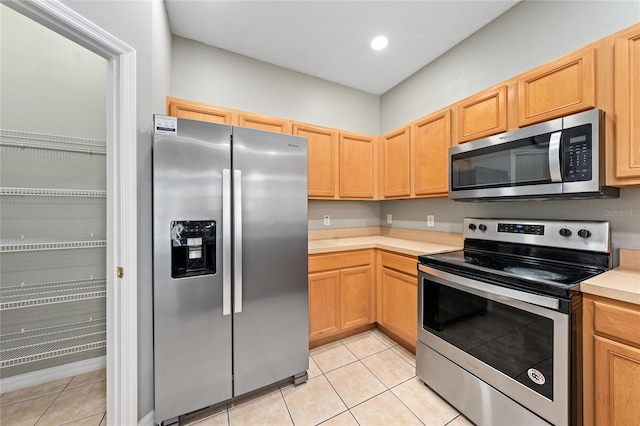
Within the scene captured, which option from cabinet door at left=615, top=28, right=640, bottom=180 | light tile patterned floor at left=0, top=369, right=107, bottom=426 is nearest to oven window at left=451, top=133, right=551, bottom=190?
cabinet door at left=615, top=28, right=640, bottom=180

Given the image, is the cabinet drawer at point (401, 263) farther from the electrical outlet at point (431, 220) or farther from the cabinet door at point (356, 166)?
the cabinet door at point (356, 166)

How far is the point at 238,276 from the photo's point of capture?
61.1 inches

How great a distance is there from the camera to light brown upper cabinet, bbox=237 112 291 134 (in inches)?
87.9

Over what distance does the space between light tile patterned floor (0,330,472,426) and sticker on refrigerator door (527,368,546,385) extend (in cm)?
55

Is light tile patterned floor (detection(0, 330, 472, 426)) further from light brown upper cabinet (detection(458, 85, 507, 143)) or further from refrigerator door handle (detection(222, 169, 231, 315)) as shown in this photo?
light brown upper cabinet (detection(458, 85, 507, 143))

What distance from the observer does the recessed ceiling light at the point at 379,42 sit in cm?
223

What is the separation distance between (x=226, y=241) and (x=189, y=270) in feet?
0.90

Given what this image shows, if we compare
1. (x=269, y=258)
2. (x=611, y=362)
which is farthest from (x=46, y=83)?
(x=611, y=362)

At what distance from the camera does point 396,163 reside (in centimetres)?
268

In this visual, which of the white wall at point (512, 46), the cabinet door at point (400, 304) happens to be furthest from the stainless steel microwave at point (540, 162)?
the cabinet door at point (400, 304)

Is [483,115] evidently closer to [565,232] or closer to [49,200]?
[565,232]

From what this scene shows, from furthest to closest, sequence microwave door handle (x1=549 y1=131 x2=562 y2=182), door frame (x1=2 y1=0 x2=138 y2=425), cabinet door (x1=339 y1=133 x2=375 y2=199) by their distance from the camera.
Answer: cabinet door (x1=339 y1=133 x2=375 y2=199) → microwave door handle (x1=549 y1=131 x2=562 y2=182) → door frame (x1=2 y1=0 x2=138 y2=425)

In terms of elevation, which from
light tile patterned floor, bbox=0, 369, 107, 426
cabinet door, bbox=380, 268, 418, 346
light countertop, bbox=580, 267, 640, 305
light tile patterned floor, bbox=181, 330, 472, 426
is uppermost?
light countertop, bbox=580, 267, 640, 305

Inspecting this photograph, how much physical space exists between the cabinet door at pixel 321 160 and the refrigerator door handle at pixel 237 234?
1033 mm
